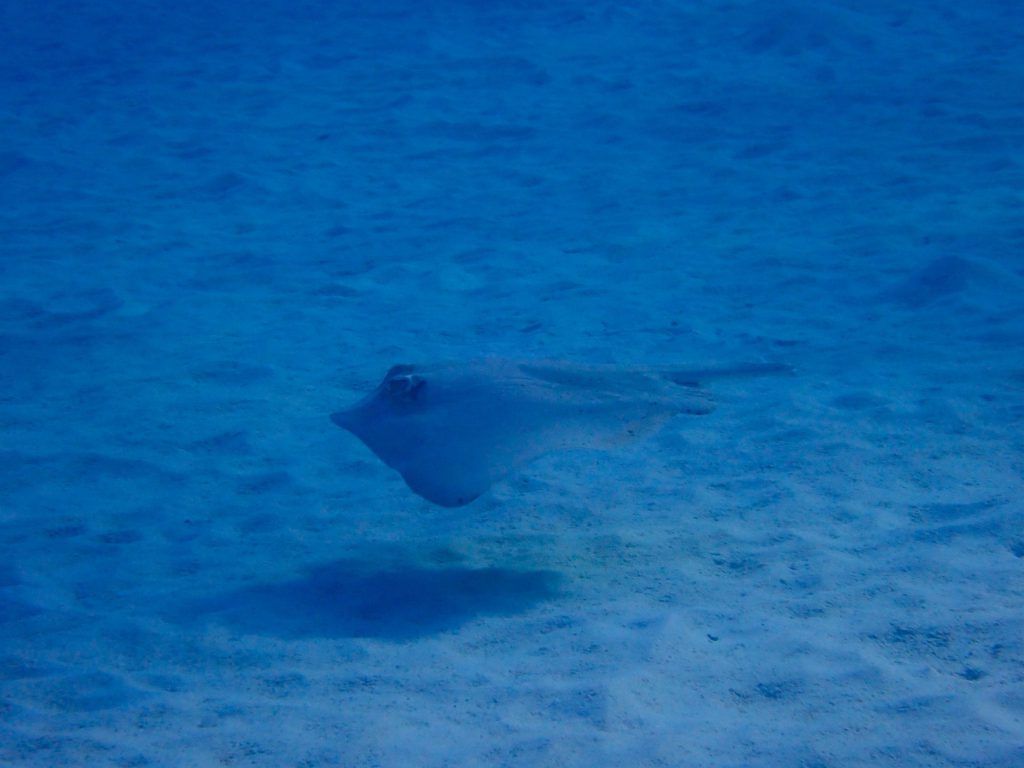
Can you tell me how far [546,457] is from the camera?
4.85 meters

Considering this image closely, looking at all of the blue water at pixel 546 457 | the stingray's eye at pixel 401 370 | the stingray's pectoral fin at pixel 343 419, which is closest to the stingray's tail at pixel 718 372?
the blue water at pixel 546 457

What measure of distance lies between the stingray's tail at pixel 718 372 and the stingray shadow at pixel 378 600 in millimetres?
1371

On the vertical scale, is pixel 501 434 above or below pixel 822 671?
above

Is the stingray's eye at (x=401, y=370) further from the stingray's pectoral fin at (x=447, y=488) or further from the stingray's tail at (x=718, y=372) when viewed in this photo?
the stingray's tail at (x=718, y=372)

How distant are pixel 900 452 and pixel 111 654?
144 inches

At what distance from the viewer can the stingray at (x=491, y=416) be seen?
328 cm

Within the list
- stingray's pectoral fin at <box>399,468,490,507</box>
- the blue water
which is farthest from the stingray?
the blue water

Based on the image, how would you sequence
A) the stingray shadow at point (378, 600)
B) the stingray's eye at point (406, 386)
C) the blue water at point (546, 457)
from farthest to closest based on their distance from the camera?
the stingray's eye at point (406, 386)
the stingray shadow at point (378, 600)
the blue water at point (546, 457)

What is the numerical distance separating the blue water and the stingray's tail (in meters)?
0.27

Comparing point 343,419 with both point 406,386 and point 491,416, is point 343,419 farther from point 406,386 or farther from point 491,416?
point 491,416

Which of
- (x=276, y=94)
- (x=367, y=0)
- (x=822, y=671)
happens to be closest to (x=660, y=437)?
(x=822, y=671)

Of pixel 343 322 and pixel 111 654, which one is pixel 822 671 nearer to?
pixel 111 654

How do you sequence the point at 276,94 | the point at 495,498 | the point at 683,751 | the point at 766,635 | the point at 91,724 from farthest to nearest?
the point at 276,94 < the point at 495,498 < the point at 766,635 < the point at 91,724 < the point at 683,751

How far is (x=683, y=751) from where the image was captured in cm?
251
